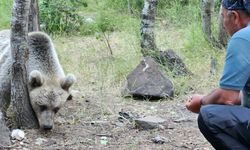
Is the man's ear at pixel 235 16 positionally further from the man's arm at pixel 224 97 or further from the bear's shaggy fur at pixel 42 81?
the bear's shaggy fur at pixel 42 81

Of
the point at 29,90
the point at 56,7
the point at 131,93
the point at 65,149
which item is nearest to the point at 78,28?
the point at 56,7

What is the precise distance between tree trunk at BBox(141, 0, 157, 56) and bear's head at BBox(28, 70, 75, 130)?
278cm

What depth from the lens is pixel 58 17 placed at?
10.9 meters

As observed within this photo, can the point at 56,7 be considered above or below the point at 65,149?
above

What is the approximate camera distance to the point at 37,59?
5.69 m

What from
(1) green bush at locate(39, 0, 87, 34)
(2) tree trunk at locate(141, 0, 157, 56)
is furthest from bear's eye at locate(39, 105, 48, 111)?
(1) green bush at locate(39, 0, 87, 34)

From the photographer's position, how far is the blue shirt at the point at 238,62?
10.7 ft

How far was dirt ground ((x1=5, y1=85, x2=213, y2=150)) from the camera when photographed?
4.91m

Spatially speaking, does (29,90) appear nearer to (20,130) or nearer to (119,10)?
(20,130)

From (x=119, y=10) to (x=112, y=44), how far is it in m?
2.92

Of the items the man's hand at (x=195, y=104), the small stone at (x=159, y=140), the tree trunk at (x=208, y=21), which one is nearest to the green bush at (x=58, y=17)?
the tree trunk at (x=208, y=21)

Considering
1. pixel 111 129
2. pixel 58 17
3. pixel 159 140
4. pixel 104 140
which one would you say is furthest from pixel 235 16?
pixel 58 17

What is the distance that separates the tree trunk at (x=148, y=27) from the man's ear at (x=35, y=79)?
2880 mm

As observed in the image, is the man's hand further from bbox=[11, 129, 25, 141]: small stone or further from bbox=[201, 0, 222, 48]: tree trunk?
bbox=[201, 0, 222, 48]: tree trunk
